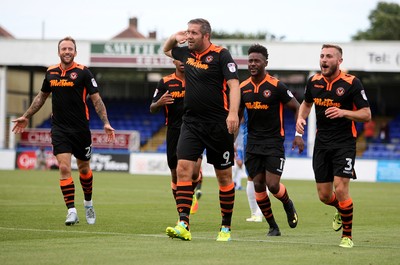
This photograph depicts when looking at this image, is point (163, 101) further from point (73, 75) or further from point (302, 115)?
point (302, 115)

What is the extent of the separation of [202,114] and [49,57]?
1442 inches

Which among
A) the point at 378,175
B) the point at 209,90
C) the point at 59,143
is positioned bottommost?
the point at 378,175

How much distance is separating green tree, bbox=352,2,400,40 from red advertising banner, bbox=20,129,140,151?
45.1 metres

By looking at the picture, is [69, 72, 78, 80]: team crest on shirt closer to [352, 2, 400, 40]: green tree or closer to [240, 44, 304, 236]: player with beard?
[240, 44, 304, 236]: player with beard

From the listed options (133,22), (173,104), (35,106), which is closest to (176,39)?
(173,104)

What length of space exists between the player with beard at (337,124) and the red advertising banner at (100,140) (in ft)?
111

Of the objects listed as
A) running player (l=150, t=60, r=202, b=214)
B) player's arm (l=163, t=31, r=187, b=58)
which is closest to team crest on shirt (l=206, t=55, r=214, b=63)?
player's arm (l=163, t=31, r=187, b=58)

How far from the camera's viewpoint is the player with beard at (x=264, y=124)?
40.9 ft

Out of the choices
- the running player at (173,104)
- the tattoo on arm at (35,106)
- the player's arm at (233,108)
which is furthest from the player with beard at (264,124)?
the tattoo on arm at (35,106)

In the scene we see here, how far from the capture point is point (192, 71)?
1111cm

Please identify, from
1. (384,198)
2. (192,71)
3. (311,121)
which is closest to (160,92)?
(192,71)

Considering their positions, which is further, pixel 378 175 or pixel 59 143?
pixel 378 175

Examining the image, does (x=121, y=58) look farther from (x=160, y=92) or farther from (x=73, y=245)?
(x=73, y=245)

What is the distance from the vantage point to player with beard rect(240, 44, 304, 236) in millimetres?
12469
